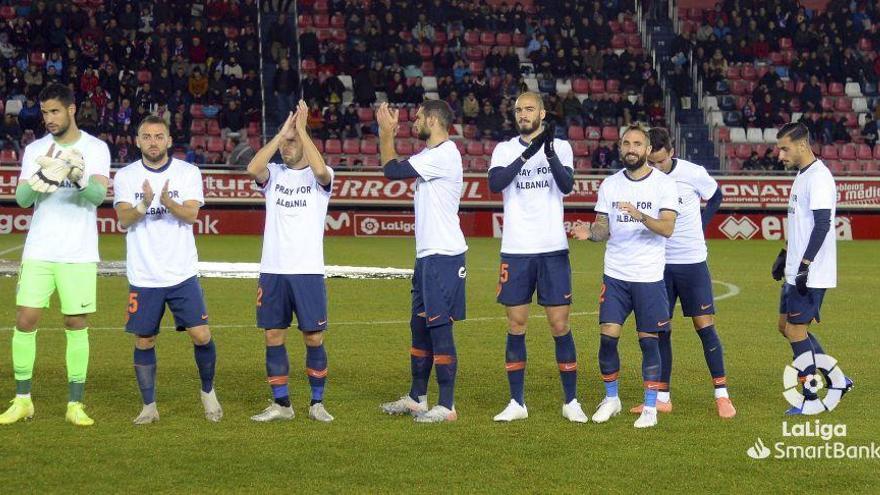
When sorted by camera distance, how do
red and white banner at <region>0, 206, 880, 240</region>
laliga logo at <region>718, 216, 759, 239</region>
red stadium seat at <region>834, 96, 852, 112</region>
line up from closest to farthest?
red and white banner at <region>0, 206, 880, 240</region> < laliga logo at <region>718, 216, 759, 239</region> < red stadium seat at <region>834, 96, 852, 112</region>

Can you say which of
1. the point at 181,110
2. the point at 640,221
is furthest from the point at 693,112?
the point at 640,221

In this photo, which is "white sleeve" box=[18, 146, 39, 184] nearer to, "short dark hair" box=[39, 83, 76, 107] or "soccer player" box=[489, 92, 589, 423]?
"short dark hair" box=[39, 83, 76, 107]

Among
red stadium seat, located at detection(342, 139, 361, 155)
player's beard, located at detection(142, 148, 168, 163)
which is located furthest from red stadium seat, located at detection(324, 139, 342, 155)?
player's beard, located at detection(142, 148, 168, 163)

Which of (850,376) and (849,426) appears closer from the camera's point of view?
(849,426)

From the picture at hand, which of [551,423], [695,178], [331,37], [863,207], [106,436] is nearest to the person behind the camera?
[106,436]

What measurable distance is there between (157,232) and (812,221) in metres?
4.77

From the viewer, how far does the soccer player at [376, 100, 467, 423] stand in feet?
28.7

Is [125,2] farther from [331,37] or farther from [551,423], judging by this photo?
[551,423]

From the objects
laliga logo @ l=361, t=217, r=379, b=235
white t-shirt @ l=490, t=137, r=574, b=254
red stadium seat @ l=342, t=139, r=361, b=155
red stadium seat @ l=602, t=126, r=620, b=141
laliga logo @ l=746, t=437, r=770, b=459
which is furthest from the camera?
red stadium seat @ l=602, t=126, r=620, b=141

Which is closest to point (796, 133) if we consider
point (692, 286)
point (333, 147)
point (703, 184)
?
point (703, 184)

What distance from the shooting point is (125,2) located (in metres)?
34.8

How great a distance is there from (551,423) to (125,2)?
28925mm

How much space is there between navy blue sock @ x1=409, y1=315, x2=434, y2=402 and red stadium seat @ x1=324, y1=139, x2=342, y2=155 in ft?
73.9

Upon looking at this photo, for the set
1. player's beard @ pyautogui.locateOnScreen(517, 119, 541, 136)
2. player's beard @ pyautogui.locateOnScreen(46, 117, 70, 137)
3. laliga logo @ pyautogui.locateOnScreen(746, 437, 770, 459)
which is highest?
player's beard @ pyautogui.locateOnScreen(46, 117, 70, 137)
